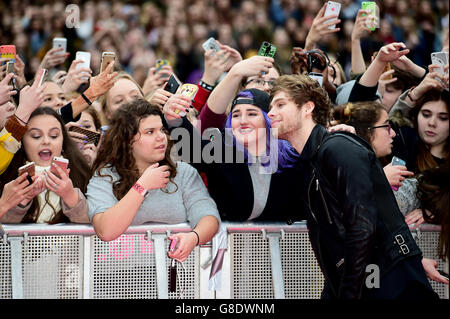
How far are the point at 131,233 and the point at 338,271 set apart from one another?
104 cm

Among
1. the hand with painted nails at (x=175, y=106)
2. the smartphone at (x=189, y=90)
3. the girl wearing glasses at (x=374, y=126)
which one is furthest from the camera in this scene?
the girl wearing glasses at (x=374, y=126)

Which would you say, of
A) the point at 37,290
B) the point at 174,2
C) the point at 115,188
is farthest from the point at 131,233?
the point at 174,2

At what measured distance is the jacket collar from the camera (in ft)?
10.2

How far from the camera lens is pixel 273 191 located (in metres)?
3.53

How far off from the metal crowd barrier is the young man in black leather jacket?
12.8 inches

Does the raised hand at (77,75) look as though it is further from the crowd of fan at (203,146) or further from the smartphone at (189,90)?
the smartphone at (189,90)

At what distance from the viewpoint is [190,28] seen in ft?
32.9

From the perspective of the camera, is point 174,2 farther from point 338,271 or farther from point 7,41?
point 338,271

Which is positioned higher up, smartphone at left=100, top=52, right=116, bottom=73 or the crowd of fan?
smartphone at left=100, top=52, right=116, bottom=73

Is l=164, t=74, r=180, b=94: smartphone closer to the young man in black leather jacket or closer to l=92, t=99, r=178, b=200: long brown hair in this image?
l=92, t=99, r=178, b=200: long brown hair

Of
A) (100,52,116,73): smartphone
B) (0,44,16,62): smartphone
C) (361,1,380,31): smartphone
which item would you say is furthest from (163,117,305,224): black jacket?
(361,1,380,31): smartphone

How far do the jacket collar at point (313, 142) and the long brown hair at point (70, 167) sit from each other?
1377 millimetres

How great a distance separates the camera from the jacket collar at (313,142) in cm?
310

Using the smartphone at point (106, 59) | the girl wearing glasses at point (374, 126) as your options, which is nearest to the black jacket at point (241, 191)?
the girl wearing glasses at point (374, 126)
